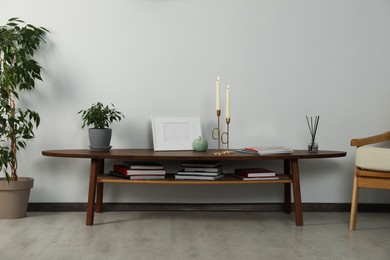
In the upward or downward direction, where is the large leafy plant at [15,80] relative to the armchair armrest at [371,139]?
upward

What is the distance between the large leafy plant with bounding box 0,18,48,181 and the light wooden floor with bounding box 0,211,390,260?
454 millimetres

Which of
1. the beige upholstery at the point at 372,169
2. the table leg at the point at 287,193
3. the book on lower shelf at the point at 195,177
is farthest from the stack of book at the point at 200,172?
the beige upholstery at the point at 372,169

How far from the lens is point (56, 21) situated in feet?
11.9

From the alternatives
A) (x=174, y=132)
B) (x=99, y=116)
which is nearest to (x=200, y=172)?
(x=174, y=132)

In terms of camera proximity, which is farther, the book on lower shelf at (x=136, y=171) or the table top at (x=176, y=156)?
the book on lower shelf at (x=136, y=171)

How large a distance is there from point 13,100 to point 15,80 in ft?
0.86

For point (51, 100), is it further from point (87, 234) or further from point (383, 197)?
point (383, 197)

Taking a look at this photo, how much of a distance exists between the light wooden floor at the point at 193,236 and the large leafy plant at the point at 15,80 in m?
0.45

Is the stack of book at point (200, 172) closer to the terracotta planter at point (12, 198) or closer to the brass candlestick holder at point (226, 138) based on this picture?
the brass candlestick holder at point (226, 138)

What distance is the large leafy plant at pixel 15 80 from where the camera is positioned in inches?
131

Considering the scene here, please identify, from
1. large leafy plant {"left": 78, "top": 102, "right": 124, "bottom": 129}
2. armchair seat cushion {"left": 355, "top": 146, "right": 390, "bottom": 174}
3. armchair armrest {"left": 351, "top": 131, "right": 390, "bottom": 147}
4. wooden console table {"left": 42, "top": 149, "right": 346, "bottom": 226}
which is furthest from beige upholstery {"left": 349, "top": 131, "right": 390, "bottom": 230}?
large leafy plant {"left": 78, "top": 102, "right": 124, "bottom": 129}

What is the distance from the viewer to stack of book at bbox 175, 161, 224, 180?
10.7ft

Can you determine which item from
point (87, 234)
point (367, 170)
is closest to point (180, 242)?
point (87, 234)

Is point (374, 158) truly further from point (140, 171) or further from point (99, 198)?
point (99, 198)
